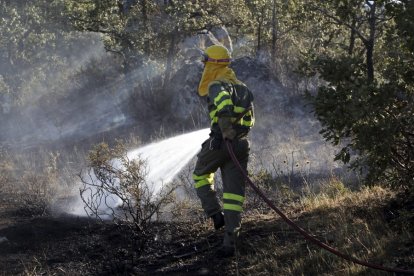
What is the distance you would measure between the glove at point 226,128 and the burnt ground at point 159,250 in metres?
0.89

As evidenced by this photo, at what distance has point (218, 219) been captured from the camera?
5082 mm

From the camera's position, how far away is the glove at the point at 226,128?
464cm

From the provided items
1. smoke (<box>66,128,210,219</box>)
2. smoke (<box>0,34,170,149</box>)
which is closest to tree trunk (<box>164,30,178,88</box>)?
smoke (<box>0,34,170,149</box>)

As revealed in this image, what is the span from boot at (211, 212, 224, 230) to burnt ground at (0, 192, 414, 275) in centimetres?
10

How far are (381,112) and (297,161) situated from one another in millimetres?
4784

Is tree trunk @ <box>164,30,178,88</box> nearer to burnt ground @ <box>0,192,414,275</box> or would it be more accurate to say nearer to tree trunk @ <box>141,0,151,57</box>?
tree trunk @ <box>141,0,151,57</box>

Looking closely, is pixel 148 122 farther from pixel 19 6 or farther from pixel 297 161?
pixel 19 6

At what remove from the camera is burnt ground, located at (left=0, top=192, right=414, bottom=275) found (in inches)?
163

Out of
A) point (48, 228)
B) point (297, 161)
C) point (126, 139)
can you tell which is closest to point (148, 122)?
point (126, 139)

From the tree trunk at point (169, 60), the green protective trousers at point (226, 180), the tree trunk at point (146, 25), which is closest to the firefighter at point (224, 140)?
the green protective trousers at point (226, 180)

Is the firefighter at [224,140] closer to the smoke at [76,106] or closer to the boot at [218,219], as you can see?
the boot at [218,219]

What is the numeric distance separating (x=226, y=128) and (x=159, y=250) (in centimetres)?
124

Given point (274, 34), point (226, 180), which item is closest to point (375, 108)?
point (226, 180)

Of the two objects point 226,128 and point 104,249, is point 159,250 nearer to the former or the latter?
point 104,249
